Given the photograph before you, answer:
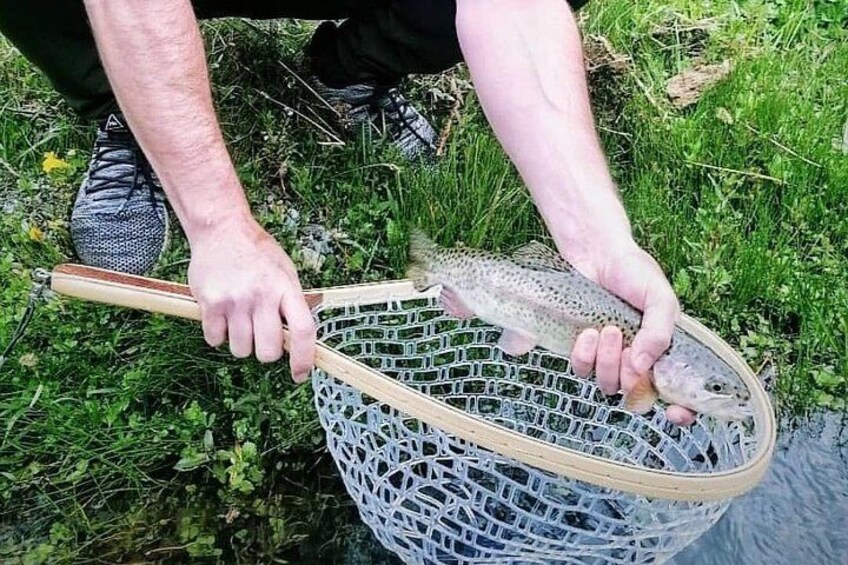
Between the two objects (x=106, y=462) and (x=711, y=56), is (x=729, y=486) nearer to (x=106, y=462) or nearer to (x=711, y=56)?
(x=106, y=462)

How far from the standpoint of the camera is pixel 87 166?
111 inches

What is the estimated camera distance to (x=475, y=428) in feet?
5.22

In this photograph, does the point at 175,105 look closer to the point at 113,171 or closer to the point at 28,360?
the point at 28,360

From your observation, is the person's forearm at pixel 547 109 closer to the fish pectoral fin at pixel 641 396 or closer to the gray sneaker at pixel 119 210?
the fish pectoral fin at pixel 641 396

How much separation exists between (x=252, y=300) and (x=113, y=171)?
123 cm

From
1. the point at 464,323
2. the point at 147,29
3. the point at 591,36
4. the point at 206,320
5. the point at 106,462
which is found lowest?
the point at 106,462

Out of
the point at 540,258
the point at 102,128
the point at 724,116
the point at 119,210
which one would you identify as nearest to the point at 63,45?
the point at 102,128

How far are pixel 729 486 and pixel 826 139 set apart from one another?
194 cm

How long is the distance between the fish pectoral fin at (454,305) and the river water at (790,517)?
48 cm

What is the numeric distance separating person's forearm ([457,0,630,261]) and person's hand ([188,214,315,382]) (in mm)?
548

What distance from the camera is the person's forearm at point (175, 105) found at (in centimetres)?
171

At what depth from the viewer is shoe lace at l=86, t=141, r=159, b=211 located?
2.66 metres

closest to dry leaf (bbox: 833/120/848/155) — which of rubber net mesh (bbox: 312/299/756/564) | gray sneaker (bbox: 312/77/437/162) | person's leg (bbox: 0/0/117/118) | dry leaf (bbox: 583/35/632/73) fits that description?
dry leaf (bbox: 583/35/632/73)

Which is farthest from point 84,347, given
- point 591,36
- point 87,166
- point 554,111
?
point 591,36
